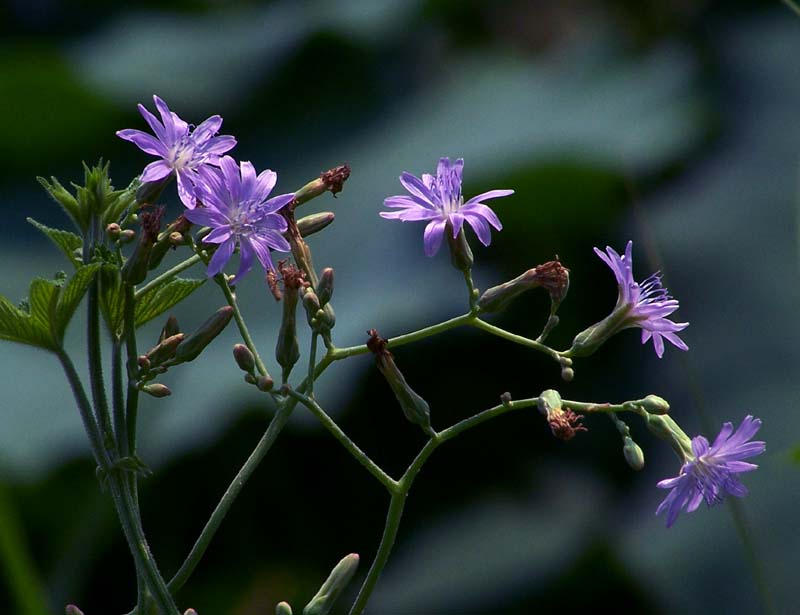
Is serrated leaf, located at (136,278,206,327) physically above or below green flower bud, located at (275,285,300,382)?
above

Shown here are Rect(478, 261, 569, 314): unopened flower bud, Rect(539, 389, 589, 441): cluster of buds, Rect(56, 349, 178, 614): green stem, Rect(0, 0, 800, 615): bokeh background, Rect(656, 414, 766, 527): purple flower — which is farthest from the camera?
Rect(0, 0, 800, 615): bokeh background

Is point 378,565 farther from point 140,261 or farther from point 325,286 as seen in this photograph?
point 140,261

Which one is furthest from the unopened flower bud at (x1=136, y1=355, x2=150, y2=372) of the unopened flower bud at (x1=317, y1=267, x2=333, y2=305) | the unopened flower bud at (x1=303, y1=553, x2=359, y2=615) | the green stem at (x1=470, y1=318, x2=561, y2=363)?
the green stem at (x1=470, y1=318, x2=561, y2=363)

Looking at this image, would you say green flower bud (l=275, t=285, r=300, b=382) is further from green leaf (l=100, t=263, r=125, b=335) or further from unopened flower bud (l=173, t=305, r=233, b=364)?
green leaf (l=100, t=263, r=125, b=335)

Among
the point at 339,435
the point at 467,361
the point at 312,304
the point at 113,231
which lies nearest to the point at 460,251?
the point at 312,304

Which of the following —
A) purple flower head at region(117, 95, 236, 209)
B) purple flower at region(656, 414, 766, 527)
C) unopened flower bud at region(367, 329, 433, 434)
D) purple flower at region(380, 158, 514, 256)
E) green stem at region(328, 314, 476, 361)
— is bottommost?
purple flower at region(656, 414, 766, 527)

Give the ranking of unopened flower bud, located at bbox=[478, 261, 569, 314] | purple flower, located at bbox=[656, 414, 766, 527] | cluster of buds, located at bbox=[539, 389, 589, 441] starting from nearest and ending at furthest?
cluster of buds, located at bbox=[539, 389, 589, 441] → purple flower, located at bbox=[656, 414, 766, 527] → unopened flower bud, located at bbox=[478, 261, 569, 314]

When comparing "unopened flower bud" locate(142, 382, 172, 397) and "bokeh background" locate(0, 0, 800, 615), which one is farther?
"bokeh background" locate(0, 0, 800, 615)

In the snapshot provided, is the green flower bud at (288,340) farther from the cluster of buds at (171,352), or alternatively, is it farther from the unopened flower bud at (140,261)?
the unopened flower bud at (140,261)
